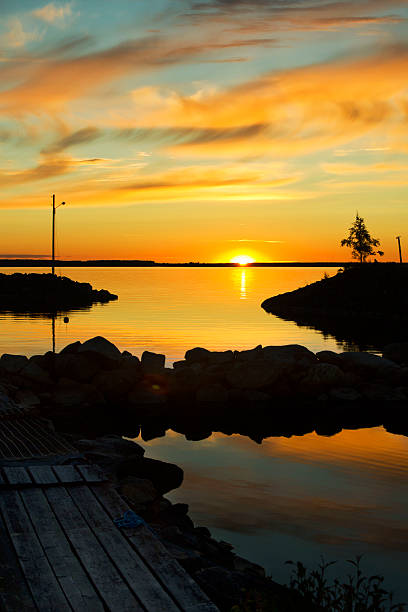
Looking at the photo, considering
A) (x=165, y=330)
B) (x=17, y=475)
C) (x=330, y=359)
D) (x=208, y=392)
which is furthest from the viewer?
(x=165, y=330)

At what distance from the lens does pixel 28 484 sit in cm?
1023

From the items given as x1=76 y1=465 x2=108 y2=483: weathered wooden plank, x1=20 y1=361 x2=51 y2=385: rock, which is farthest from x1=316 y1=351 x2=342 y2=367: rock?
x1=76 y1=465 x2=108 y2=483: weathered wooden plank

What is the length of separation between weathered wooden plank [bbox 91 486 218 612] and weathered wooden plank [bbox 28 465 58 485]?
1.27 metres

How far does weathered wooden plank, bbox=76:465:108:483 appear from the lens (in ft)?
34.5

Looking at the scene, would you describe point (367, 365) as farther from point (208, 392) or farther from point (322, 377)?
point (208, 392)

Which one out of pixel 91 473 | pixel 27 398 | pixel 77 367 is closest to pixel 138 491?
pixel 91 473

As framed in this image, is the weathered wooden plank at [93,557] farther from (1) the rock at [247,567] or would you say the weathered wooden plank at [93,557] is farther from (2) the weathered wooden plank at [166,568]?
(1) the rock at [247,567]

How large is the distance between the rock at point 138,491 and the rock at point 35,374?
11429 millimetres

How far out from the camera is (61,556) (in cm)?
765

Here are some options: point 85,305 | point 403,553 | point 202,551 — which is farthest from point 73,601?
point 85,305

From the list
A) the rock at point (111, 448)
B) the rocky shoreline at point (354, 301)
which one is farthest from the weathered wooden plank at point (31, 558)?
the rocky shoreline at point (354, 301)

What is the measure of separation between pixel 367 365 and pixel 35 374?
40.1 feet

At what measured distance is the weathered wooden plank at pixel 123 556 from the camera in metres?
6.83

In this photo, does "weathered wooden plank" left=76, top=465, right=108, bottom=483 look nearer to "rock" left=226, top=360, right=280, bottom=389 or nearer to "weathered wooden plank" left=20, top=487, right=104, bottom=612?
"weathered wooden plank" left=20, top=487, right=104, bottom=612
